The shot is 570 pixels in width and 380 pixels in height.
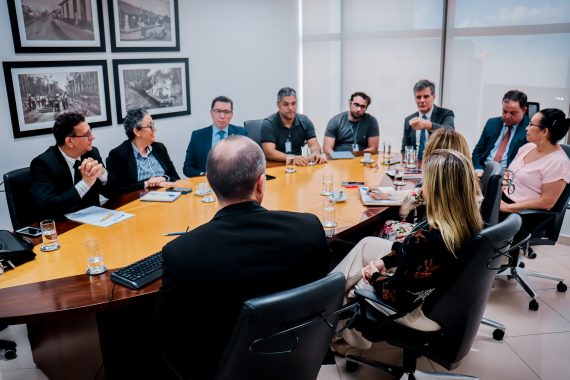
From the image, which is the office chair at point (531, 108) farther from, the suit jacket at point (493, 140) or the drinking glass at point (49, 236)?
the drinking glass at point (49, 236)

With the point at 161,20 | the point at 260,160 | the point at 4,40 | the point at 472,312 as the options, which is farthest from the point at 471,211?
the point at 161,20

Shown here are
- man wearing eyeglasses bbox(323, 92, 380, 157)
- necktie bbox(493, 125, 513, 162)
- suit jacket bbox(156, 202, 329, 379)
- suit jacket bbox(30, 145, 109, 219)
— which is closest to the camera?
suit jacket bbox(156, 202, 329, 379)

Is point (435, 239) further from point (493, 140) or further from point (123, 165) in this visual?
point (493, 140)

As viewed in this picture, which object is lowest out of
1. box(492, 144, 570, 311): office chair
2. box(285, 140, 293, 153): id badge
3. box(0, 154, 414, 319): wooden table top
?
box(492, 144, 570, 311): office chair

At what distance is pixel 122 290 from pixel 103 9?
323cm

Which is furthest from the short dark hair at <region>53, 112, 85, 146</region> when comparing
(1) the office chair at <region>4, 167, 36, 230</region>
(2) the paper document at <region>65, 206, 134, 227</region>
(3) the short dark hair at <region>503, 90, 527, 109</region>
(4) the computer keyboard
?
(3) the short dark hair at <region>503, 90, 527, 109</region>

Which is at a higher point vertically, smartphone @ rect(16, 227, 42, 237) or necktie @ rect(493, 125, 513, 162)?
necktie @ rect(493, 125, 513, 162)

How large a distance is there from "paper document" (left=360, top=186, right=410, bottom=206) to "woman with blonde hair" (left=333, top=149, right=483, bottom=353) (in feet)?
3.17

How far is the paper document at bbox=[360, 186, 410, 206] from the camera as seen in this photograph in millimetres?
3039

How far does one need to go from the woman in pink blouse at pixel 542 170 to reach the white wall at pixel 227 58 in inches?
127

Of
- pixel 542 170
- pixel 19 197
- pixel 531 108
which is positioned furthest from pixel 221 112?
pixel 531 108

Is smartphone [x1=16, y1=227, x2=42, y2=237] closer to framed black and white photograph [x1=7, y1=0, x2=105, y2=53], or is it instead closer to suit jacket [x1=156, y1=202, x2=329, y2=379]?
suit jacket [x1=156, y1=202, x2=329, y2=379]

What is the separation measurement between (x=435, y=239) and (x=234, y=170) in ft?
2.79

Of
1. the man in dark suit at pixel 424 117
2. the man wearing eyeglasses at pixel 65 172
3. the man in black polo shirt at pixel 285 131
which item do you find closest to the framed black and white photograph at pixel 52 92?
the man wearing eyeglasses at pixel 65 172
